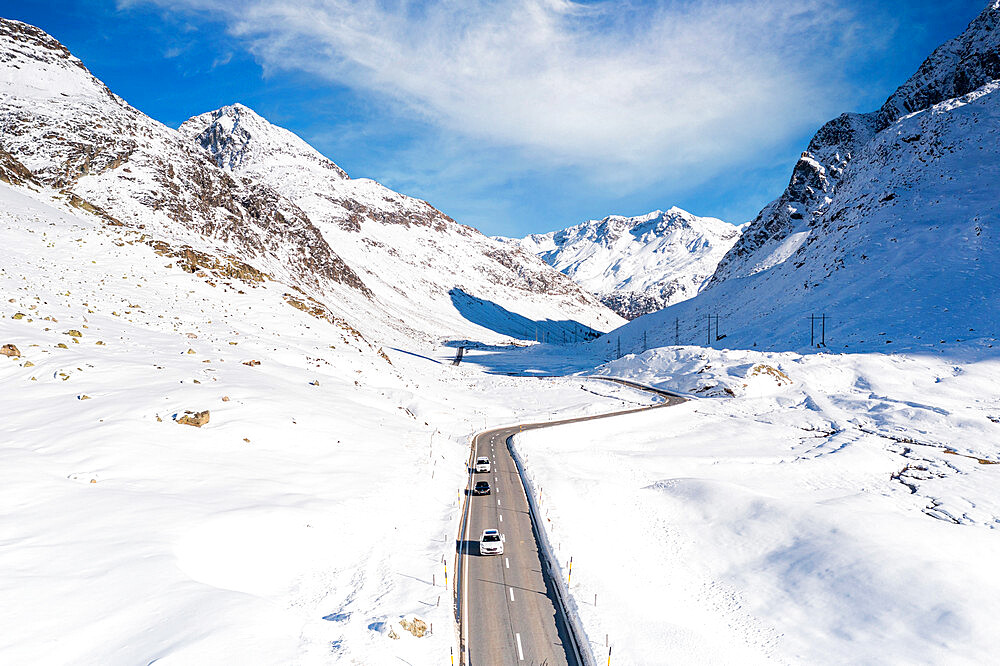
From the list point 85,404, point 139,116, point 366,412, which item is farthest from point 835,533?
point 139,116

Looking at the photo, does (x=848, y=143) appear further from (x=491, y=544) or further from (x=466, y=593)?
(x=466, y=593)

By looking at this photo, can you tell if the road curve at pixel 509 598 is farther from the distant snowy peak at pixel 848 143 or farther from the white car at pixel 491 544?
the distant snowy peak at pixel 848 143

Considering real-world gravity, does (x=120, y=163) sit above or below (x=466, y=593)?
above

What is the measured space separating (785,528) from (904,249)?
99183 mm

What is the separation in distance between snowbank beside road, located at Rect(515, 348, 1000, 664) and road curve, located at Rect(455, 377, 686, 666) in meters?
1.07

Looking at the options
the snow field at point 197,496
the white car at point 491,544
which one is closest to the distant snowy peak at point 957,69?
the snow field at point 197,496

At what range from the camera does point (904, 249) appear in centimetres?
9300

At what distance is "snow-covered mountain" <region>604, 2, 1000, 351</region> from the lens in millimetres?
77125

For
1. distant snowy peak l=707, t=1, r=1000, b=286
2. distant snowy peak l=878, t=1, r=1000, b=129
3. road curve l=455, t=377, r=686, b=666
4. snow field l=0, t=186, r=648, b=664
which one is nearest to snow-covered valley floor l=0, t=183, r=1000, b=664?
snow field l=0, t=186, r=648, b=664

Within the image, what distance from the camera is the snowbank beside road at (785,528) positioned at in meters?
16.5

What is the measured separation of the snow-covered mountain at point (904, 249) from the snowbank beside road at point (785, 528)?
27457mm

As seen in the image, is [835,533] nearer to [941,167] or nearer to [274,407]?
[274,407]

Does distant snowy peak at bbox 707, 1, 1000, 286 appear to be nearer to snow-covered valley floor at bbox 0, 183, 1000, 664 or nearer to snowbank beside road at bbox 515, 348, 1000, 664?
snowbank beside road at bbox 515, 348, 1000, 664

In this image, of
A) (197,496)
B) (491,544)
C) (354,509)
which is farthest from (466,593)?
(197,496)
